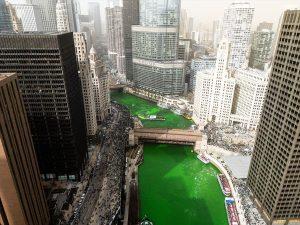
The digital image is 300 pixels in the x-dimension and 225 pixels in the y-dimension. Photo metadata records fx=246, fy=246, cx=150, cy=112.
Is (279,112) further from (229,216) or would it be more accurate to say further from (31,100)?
(31,100)

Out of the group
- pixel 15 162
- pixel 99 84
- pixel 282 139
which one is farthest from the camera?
pixel 99 84

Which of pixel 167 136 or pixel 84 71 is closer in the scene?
pixel 84 71

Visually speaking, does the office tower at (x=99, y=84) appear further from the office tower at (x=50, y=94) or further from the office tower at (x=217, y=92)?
the office tower at (x=217, y=92)

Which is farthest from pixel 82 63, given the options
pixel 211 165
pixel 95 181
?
pixel 211 165

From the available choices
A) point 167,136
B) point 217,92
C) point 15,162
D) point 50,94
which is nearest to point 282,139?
point 167,136

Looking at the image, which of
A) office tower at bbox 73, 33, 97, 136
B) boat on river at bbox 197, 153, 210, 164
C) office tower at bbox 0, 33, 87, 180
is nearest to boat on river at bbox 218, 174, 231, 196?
boat on river at bbox 197, 153, 210, 164

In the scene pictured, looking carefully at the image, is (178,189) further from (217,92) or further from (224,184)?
(217,92)

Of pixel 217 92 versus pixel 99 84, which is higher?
pixel 99 84

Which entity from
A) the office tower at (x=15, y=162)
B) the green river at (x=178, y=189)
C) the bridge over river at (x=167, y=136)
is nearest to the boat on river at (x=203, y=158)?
the green river at (x=178, y=189)
